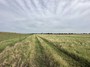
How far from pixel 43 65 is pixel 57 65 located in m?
1.46

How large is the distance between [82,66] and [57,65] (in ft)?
8.02

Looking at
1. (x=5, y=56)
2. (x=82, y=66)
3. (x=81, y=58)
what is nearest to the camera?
(x=82, y=66)

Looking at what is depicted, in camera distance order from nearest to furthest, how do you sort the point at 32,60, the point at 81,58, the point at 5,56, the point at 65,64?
the point at 65,64 → the point at 81,58 → the point at 32,60 → the point at 5,56

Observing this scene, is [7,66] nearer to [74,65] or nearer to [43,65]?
[43,65]

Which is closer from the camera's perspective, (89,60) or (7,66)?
(89,60)

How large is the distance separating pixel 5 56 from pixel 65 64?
964 centimetres

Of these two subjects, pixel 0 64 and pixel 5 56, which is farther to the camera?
pixel 5 56

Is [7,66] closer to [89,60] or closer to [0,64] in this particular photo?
[0,64]

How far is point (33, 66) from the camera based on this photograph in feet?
53.7

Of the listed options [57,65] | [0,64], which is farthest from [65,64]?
[0,64]

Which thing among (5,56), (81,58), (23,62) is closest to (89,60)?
(81,58)

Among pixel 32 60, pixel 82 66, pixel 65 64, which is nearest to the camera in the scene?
pixel 82 66

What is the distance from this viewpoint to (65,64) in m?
15.6

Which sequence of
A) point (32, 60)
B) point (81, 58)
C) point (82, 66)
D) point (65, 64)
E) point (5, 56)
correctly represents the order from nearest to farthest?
point (82, 66), point (65, 64), point (81, 58), point (32, 60), point (5, 56)
